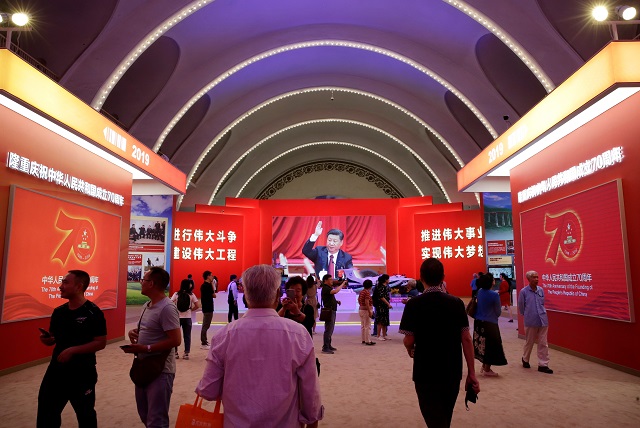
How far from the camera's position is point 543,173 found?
321 inches

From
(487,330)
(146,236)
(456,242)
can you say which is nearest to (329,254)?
(456,242)

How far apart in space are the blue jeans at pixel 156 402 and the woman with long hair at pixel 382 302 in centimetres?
666

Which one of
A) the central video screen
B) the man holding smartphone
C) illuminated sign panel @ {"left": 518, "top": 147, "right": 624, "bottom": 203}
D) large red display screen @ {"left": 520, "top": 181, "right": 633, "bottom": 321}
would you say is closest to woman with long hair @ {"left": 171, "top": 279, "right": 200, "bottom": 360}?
the man holding smartphone

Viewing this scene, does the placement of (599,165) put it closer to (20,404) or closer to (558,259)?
(558,259)

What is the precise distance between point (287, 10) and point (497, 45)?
5.89 meters

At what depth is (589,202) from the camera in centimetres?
664

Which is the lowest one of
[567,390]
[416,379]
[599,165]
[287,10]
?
[567,390]

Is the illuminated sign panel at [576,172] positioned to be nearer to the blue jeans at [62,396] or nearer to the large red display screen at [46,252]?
the blue jeans at [62,396]

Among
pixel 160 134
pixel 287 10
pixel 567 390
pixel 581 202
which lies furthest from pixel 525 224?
pixel 160 134

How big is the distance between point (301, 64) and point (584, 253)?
1165 centimetres

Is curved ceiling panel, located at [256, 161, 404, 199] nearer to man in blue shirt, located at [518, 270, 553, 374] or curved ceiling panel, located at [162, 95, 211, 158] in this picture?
curved ceiling panel, located at [162, 95, 211, 158]

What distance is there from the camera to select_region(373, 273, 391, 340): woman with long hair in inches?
359

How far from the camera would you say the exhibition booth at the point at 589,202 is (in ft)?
18.6

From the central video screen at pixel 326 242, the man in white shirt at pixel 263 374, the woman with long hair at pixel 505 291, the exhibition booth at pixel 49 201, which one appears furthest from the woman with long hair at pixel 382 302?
the central video screen at pixel 326 242
